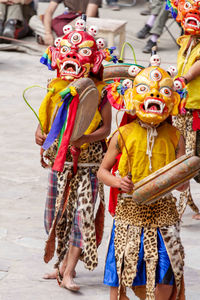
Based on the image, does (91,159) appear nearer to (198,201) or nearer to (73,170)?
(73,170)

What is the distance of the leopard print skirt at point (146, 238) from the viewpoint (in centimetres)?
421

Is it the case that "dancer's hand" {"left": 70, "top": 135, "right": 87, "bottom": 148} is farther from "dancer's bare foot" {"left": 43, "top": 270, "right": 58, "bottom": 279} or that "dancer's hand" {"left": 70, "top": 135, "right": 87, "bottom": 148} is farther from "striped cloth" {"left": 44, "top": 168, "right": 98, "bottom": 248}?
"dancer's bare foot" {"left": 43, "top": 270, "right": 58, "bottom": 279}

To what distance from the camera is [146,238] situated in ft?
13.9

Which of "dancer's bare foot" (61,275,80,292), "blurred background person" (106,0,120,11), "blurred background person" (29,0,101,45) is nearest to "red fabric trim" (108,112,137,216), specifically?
"dancer's bare foot" (61,275,80,292)

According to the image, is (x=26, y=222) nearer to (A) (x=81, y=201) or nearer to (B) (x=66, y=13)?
(A) (x=81, y=201)

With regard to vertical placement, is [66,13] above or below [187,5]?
below

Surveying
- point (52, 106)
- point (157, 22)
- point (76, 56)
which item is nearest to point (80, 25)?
point (76, 56)

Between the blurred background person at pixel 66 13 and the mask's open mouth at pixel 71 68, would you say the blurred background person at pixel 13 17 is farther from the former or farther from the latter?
the mask's open mouth at pixel 71 68

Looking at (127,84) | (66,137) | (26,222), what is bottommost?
(26,222)

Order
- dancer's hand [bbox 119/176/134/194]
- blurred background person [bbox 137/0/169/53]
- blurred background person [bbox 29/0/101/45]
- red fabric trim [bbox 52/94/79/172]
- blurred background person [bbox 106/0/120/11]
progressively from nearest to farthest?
dancer's hand [bbox 119/176/134/194], red fabric trim [bbox 52/94/79/172], blurred background person [bbox 29/0/101/45], blurred background person [bbox 137/0/169/53], blurred background person [bbox 106/0/120/11]

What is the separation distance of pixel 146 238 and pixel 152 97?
769 millimetres

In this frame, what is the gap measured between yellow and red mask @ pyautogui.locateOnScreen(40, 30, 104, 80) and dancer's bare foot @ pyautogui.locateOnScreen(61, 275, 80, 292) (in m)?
1.31

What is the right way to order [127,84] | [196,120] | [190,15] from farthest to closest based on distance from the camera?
[196,120]
[190,15]
[127,84]

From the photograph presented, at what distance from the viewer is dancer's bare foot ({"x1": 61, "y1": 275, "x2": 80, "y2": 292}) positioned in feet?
16.4
